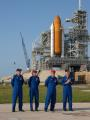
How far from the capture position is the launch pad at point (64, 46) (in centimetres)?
13938

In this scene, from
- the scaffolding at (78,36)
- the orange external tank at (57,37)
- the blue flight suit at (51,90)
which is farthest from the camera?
the scaffolding at (78,36)

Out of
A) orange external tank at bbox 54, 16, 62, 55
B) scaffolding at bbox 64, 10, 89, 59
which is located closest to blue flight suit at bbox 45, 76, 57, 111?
orange external tank at bbox 54, 16, 62, 55

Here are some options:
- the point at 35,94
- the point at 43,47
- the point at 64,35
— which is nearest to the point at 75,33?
the point at 64,35

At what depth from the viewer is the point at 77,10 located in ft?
488

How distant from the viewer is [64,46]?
14612 centimetres

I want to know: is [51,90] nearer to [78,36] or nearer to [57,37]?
[57,37]

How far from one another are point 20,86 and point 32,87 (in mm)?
676

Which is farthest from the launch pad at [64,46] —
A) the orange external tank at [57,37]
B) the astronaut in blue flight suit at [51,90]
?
the astronaut in blue flight suit at [51,90]

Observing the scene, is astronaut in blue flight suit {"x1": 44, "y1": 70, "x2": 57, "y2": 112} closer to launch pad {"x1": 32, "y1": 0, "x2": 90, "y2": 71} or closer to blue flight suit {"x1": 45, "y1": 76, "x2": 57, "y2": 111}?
blue flight suit {"x1": 45, "y1": 76, "x2": 57, "y2": 111}

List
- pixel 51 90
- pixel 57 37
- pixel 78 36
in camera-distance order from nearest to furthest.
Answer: pixel 51 90 → pixel 57 37 → pixel 78 36

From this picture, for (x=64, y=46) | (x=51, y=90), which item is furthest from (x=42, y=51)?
(x=51, y=90)

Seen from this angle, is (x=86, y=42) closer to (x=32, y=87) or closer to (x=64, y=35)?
(x=64, y=35)

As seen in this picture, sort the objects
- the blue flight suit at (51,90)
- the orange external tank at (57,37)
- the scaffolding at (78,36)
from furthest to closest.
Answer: the scaffolding at (78,36)
the orange external tank at (57,37)
the blue flight suit at (51,90)

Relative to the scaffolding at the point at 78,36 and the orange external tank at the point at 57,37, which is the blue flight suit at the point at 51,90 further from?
the scaffolding at the point at 78,36
